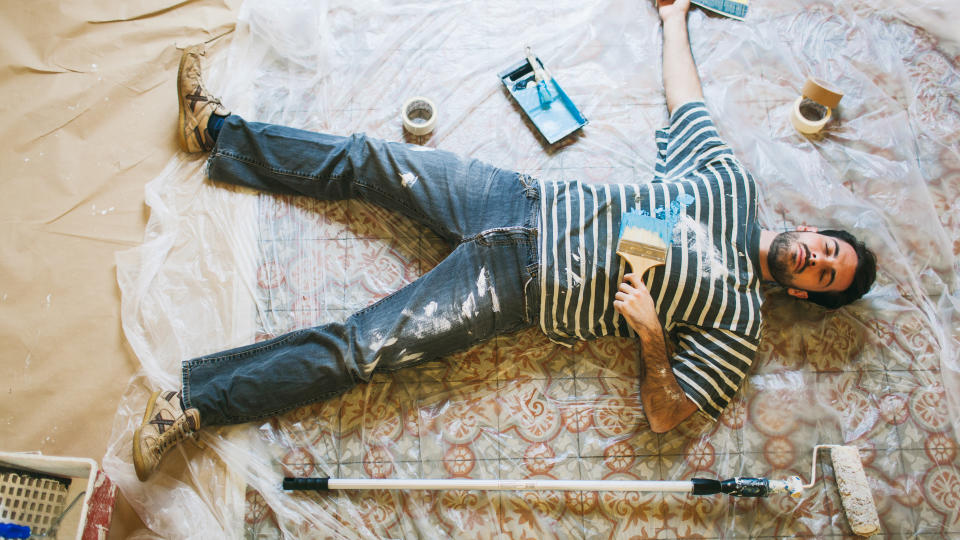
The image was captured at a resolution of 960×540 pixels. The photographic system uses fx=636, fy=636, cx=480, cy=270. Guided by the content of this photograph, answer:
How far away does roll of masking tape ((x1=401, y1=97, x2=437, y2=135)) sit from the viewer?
5.24 ft

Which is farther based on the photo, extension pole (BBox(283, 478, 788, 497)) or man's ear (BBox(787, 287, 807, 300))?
man's ear (BBox(787, 287, 807, 300))

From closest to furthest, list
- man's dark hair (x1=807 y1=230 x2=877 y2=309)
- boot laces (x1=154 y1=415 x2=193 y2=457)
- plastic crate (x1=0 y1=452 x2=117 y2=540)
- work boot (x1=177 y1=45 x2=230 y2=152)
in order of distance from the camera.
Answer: plastic crate (x1=0 y1=452 x2=117 y2=540) → boot laces (x1=154 y1=415 x2=193 y2=457) → man's dark hair (x1=807 y1=230 x2=877 y2=309) → work boot (x1=177 y1=45 x2=230 y2=152)

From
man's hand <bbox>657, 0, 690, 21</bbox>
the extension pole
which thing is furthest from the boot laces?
man's hand <bbox>657, 0, 690, 21</bbox>

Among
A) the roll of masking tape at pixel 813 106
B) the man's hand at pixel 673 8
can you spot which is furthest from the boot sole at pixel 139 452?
the roll of masking tape at pixel 813 106

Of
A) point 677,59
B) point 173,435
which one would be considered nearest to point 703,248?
point 677,59

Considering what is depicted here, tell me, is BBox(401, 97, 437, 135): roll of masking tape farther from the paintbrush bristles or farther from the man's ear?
the man's ear

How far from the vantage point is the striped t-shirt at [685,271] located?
1.34m

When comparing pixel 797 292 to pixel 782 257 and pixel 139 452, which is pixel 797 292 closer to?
pixel 782 257

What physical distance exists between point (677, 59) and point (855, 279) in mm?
684

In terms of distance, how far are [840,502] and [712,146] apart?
2.73 feet

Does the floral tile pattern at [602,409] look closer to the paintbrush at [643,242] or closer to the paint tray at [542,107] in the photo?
the paint tray at [542,107]

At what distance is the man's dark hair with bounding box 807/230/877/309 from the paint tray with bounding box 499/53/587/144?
2.13 feet

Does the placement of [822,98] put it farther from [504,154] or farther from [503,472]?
[503,472]

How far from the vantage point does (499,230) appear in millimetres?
1367
